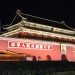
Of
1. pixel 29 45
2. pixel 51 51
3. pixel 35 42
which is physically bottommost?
pixel 51 51

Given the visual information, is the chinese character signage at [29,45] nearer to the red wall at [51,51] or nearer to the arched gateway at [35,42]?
the arched gateway at [35,42]

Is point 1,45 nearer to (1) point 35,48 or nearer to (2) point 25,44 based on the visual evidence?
(2) point 25,44

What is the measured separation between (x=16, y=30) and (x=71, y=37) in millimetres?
10404

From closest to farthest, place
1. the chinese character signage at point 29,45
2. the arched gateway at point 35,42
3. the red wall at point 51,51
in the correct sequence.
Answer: the red wall at point 51,51, the arched gateway at point 35,42, the chinese character signage at point 29,45

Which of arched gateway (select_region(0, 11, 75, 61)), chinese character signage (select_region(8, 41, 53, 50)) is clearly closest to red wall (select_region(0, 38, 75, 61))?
arched gateway (select_region(0, 11, 75, 61))

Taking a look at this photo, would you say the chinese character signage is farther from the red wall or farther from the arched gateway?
the red wall

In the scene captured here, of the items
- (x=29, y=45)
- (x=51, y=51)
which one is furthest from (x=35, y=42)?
(x=51, y=51)

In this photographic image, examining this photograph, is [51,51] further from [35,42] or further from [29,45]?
[29,45]

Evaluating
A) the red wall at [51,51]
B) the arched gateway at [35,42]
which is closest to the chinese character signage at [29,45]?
the arched gateway at [35,42]

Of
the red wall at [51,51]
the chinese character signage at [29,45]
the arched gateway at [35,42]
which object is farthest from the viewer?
the chinese character signage at [29,45]

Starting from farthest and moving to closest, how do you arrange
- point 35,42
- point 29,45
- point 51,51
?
point 51,51 → point 35,42 → point 29,45

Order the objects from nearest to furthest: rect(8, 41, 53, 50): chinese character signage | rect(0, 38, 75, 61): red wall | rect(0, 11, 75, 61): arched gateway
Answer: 1. rect(0, 38, 75, 61): red wall
2. rect(0, 11, 75, 61): arched gateway
3. rect(8, 41, 53, 50): chinese character signage

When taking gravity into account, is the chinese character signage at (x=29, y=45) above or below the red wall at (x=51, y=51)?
above

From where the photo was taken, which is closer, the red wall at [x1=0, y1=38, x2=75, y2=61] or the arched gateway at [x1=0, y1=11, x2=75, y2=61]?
the red wall at [x1=0, y1=38, x2=75, y2=61]
